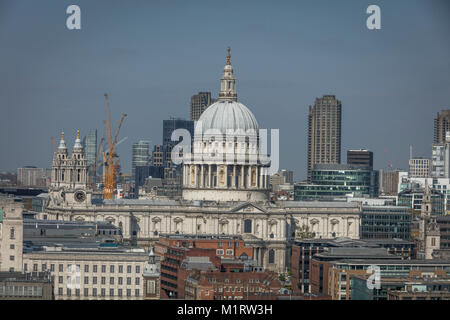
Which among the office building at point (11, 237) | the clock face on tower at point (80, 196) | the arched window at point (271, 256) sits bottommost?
the arched window at point (271, 256)

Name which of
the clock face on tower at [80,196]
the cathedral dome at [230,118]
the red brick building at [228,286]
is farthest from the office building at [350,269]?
the cathedral dome at [230,118]

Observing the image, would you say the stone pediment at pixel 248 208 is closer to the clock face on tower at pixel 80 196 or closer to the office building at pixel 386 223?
the office building at pixel 386 223

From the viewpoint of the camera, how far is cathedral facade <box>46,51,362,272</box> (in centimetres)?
18112

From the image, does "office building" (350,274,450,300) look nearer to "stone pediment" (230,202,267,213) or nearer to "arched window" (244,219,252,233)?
"arched window" (244,219,252,233)

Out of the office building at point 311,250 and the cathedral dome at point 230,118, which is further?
the cathedral dome at point 230,118

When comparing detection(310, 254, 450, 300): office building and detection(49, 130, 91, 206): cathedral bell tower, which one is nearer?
detection(310, 254, 450, 300): office building

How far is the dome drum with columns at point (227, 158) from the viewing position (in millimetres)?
192625

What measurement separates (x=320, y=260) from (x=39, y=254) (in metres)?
31.3

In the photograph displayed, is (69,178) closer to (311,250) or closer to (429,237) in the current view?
(429,237)

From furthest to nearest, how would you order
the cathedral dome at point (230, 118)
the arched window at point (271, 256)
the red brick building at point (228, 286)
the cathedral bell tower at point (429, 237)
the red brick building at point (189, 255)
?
the cathedral dome at point (230, 118) < the cathedral bell tower at point (429, 237) < the arched window at point (271, 256) < the red brick building at point (189, 255) < the red brick building at point (228, 286)

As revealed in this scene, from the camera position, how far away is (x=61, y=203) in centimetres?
18175

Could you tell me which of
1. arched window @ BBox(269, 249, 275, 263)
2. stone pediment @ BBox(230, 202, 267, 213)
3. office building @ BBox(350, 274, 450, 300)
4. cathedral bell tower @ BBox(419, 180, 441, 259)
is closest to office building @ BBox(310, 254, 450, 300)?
office building @ BBox(350, 274, 450, 300)

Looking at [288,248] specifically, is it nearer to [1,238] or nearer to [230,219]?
[230,219]
